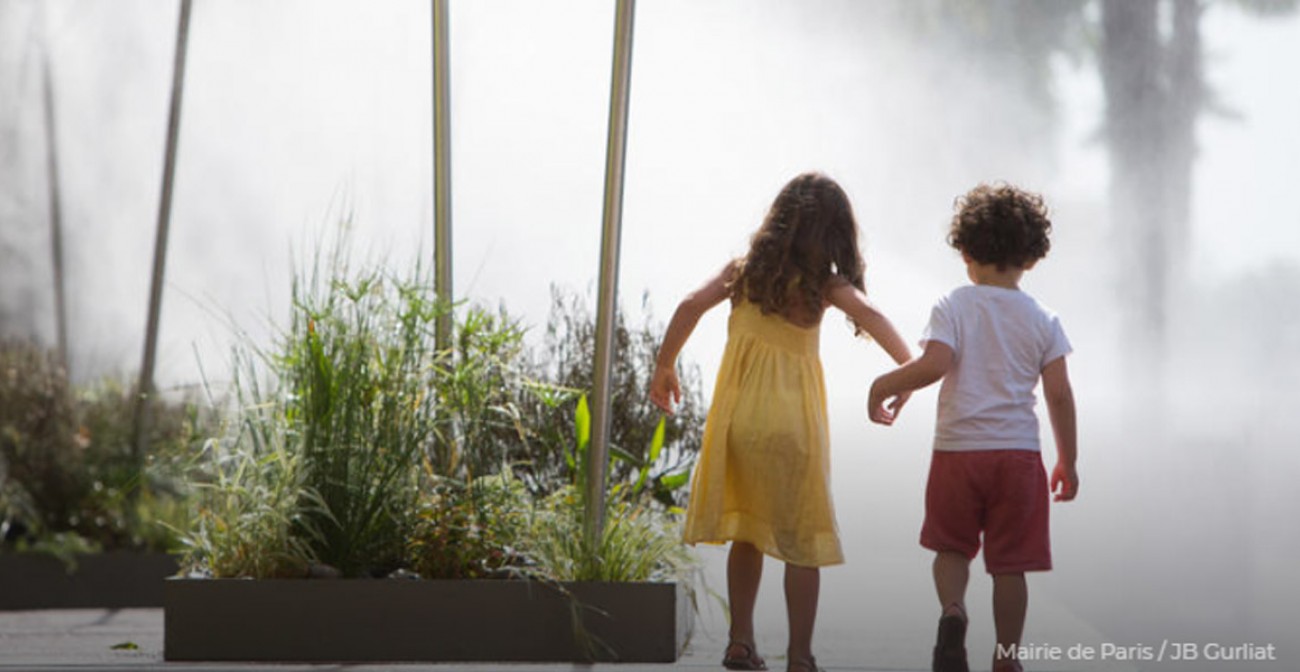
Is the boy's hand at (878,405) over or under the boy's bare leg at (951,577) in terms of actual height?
over

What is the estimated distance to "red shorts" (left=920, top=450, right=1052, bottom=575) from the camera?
3164 millimetres

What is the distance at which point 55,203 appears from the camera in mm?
6891

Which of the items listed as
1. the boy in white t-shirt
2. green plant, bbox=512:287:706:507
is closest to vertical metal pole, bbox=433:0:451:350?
green plant, bbox=512:287:706:507

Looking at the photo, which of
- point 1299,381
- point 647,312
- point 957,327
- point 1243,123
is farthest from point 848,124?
point 957,327

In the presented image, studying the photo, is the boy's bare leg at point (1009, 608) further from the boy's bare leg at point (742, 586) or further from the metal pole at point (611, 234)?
the metal pole at point (611, 234)

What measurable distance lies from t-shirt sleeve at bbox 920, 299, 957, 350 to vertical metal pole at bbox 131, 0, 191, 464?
3612 millimetres

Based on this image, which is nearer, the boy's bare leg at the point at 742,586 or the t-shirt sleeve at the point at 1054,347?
the t-shirt sleeve at the point at 1054,347

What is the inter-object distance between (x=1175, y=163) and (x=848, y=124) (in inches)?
38.8

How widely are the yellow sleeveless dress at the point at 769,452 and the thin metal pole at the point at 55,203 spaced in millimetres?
4222

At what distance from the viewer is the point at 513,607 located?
147 inches

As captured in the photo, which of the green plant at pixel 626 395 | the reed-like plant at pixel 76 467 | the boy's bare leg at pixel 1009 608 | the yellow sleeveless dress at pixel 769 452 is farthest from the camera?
the reed-like plant at pixel 76 467

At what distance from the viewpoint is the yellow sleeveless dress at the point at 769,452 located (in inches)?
132

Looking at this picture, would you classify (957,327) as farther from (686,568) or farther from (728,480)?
(686,568)

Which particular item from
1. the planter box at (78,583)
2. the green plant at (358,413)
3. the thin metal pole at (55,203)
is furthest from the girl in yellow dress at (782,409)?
the thin metal pole at (55,203)
